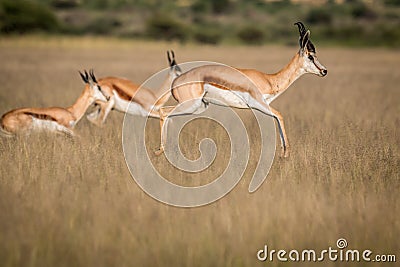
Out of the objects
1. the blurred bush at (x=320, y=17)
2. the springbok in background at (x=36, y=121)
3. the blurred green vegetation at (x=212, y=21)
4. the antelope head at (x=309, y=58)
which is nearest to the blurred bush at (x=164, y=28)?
the blurred green vegetation at (x=212, y=21)

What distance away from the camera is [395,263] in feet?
14.7

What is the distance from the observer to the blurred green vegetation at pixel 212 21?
46.7 meters

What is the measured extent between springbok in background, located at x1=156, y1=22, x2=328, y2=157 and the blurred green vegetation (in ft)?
115

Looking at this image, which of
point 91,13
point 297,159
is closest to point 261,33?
point 91,13

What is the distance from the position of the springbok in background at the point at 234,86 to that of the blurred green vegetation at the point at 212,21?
35166 mm

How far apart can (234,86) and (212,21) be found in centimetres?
5265

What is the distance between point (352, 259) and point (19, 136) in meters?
5.12

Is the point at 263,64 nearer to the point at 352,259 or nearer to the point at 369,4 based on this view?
the point at 352,259

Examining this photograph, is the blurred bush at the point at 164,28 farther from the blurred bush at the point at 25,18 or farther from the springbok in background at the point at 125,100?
the springbok in background at the point at 125,100

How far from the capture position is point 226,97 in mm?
7820

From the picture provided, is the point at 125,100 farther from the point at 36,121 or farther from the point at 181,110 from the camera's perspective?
the point at 181,110

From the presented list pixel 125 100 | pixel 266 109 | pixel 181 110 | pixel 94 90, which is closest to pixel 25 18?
pixel 125 100

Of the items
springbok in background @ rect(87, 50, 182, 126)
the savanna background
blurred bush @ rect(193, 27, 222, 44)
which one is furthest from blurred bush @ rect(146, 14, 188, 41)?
springbok in background @ rect(87, 50, 182, 126)

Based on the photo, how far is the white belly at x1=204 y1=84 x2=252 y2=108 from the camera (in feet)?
25.4
